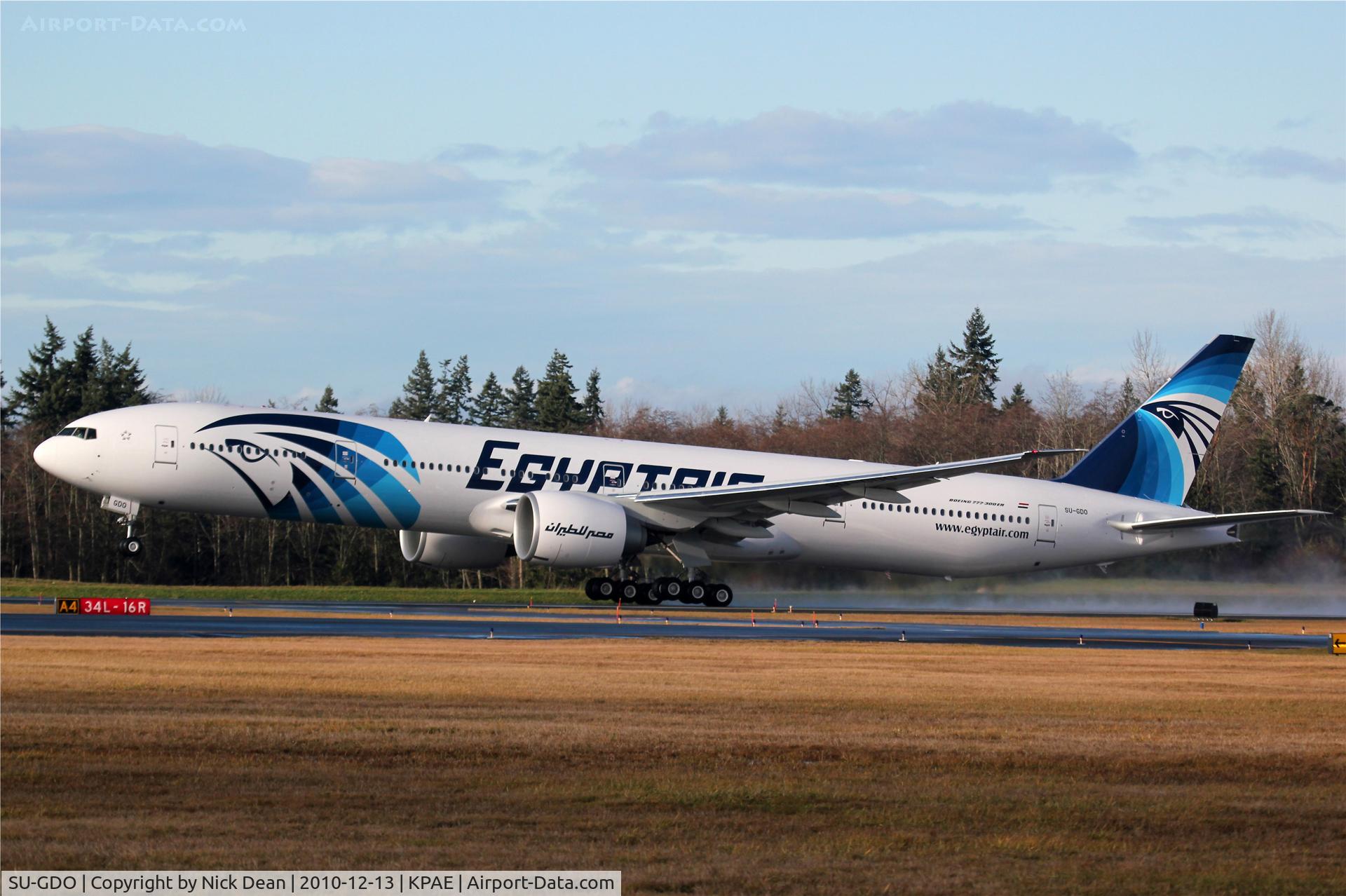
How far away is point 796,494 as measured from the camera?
33.1 m

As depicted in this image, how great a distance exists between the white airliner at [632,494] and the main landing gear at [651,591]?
0.05 m

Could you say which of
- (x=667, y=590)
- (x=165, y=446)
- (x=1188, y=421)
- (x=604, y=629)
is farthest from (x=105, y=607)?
(x=1188, y=421)

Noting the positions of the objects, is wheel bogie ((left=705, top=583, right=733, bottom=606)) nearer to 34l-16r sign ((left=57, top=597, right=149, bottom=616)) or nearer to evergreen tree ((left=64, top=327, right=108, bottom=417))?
34l-16r sign ((left=57, top=597, right=149, bottom=616))

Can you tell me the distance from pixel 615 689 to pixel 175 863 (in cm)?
975

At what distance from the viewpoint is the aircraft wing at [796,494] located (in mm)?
32312

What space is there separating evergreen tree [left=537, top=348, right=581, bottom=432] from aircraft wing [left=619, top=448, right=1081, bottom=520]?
52505 millimetres

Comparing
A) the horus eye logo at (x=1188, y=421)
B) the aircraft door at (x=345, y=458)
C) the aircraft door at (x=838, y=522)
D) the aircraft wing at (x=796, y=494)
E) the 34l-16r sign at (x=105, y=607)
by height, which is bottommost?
the 34l-16r sign at (x=105, y=607)

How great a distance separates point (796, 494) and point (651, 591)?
14.6 feet

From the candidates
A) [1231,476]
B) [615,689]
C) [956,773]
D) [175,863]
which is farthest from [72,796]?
[1231,476]

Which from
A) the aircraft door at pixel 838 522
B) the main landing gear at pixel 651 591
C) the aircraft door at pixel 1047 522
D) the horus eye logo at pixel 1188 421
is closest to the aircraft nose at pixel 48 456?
the main landing gear at pixel 651 591

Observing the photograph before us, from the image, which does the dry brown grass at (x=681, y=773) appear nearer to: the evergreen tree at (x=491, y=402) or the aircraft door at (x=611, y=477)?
the aircraft door at (x=611, y=477)

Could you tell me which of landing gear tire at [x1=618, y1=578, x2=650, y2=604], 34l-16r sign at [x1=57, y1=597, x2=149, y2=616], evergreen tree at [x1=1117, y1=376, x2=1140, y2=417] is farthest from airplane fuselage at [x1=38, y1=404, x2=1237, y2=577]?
evergreen tree at [x1=1117, y1=376, x2=1140, y2=417]

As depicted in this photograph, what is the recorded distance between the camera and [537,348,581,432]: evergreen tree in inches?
3580

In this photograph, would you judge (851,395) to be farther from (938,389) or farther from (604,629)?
(604,629)
